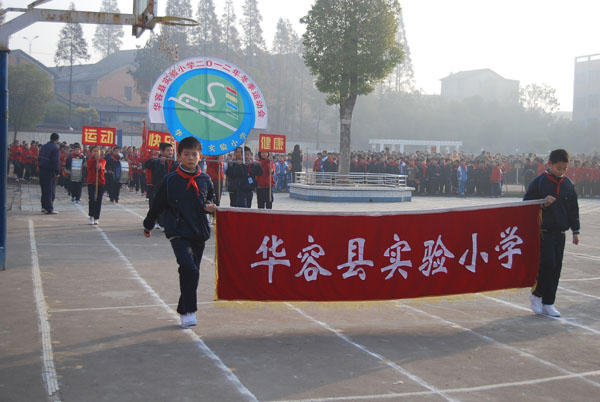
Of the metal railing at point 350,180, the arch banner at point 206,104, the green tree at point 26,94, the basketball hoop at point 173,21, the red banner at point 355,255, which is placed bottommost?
the red banner at point 355,255

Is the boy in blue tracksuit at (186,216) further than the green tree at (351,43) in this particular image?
No

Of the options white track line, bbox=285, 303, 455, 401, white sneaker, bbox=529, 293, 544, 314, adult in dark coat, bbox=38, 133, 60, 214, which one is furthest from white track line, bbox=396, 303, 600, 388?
adult in dark coat, bbox=38, 133, 60, 214

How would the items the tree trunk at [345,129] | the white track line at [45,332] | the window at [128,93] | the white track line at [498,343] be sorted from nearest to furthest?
the white track line at [45,332] < the white track line at [498,343] < the tree trunk at [345,129] < the window at [128,93]

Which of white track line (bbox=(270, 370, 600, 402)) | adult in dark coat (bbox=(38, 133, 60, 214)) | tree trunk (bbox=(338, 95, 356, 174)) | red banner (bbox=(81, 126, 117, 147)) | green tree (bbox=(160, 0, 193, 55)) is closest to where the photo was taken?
white track line (bbox=(270, 370, 600, 402))

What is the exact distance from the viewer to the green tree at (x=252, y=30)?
74250 millimetres

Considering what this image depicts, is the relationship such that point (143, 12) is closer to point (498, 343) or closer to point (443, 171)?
point (498, 343)

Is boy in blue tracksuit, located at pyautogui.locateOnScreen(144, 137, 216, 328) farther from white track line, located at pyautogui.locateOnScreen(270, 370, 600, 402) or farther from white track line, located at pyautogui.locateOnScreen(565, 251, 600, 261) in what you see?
white track line, located at pyautogui.locateOnScreen(565, 251, 600, 261)

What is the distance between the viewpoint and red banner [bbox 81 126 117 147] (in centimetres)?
2277

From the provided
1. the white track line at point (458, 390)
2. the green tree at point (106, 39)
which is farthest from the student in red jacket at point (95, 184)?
the green tree at point (106, 39)

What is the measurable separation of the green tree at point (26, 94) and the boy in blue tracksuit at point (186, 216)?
152 feet

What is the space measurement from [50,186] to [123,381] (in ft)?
43.5

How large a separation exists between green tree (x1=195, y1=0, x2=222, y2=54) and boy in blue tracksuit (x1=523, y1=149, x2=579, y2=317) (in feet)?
219

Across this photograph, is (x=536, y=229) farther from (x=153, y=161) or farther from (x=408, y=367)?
(x=153, y=161)

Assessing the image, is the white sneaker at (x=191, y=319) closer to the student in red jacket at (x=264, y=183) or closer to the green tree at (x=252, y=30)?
the student in red jacket at (x=264, y=183)
